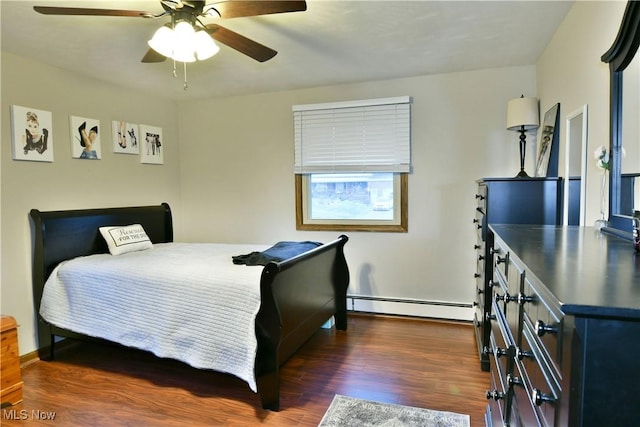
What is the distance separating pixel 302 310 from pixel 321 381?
1.60ft

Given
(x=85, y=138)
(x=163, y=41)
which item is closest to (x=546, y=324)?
(x=163, y=41)

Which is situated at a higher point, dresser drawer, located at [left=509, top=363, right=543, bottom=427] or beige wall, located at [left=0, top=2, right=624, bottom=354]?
beige wall, located at [left=0, top=2, right=624, bottom=354]

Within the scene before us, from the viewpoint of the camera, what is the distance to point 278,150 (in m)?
A: 4.16

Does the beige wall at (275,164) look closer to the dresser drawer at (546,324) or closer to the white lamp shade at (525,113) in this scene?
the white lamp shade at (525,113)

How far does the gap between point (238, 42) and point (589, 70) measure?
189cm

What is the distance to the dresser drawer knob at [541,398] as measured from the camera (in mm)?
836

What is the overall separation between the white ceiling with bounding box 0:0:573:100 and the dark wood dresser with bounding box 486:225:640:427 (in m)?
1.62

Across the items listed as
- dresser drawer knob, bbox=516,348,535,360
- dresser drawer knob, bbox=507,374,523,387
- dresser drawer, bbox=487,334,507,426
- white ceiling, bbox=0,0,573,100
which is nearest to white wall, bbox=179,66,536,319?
white ceiling, bbox=0,0,573,100

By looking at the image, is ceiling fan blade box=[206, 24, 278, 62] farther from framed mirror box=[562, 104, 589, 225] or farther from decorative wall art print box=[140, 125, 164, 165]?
decorative wall art print box=[140, 125, 164, 165]

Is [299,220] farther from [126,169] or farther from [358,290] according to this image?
[126,169]

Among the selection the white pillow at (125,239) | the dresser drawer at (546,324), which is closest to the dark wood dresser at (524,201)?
the dresser drawer at (546,324)

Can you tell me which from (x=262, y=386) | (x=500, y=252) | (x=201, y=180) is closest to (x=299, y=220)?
(x=201, y=180)

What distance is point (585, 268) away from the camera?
3.22 ft

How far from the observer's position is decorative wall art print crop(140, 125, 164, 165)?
3.99 meters
